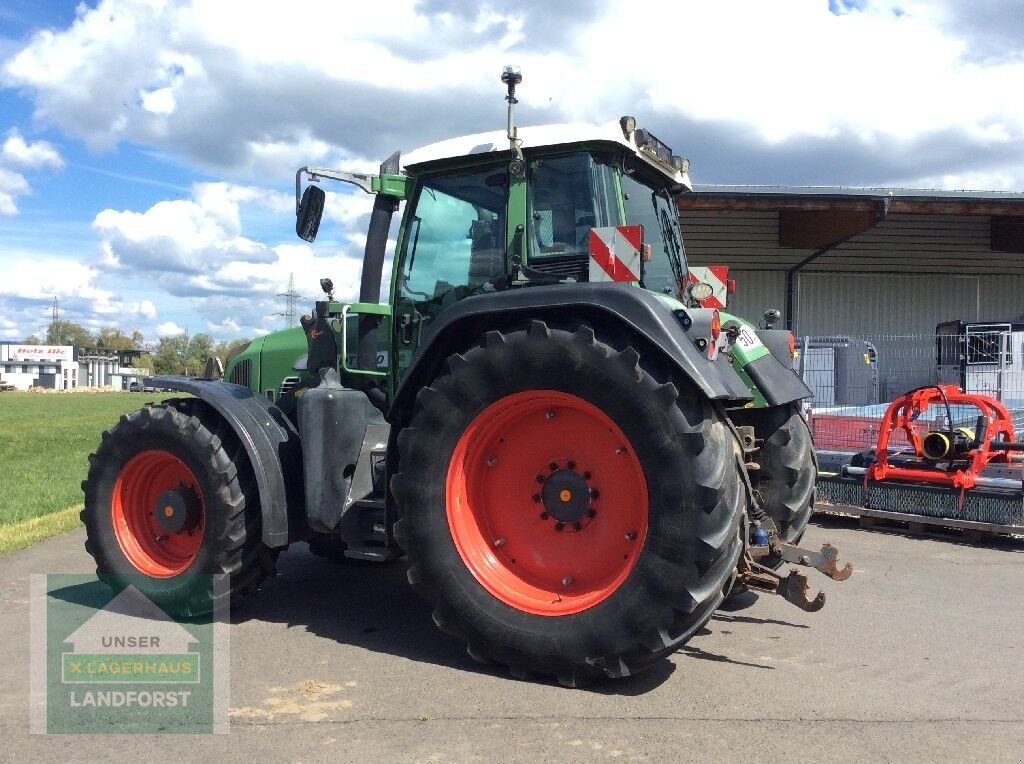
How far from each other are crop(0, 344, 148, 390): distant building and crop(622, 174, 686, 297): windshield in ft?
325

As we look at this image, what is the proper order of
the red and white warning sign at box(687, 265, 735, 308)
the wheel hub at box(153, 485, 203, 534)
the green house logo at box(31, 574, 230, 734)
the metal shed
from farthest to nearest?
the metal shed → the red and white warning sign at box(687, 265, 735, 308) → the wheel hub at box(153, 485, 203, 534) → the green house logo at box(31, 574, 230, 734)

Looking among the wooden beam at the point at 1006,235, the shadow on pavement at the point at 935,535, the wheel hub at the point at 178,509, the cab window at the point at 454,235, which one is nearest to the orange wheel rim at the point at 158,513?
the wheel hub at the point at 178,509

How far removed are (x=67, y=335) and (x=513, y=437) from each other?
13598 cm

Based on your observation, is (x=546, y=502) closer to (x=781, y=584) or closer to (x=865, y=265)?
(x=781, y=584)

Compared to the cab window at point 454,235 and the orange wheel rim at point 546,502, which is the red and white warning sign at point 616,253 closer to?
the cab window at point 454,235

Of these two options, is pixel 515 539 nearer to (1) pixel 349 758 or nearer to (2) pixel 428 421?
(2) pixel 428 421

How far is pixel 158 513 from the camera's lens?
15.8 ft

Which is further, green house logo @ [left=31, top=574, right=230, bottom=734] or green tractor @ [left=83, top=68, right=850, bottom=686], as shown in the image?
green tractor @ [left=83, top=68, right=850, bottom=686]

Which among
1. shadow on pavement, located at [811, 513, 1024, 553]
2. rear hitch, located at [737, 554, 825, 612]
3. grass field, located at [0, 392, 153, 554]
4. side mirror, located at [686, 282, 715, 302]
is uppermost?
side mirror, located at [686, 282, 715, 302]

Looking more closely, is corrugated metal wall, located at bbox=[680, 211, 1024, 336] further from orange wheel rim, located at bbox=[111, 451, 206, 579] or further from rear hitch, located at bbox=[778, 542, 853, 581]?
orange wheel rim, located at bbox=[111, 451, 206, 579]

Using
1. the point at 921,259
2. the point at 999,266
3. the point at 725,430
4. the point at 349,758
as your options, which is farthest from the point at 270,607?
the point at 999,266

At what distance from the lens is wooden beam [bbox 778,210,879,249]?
47.7 feet

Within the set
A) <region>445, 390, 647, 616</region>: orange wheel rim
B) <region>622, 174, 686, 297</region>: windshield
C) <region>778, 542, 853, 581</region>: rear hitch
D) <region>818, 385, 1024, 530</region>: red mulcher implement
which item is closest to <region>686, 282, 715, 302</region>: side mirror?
<region>622, 174, 686, 297</region>: windshield

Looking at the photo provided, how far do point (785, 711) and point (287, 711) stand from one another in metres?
2.02
